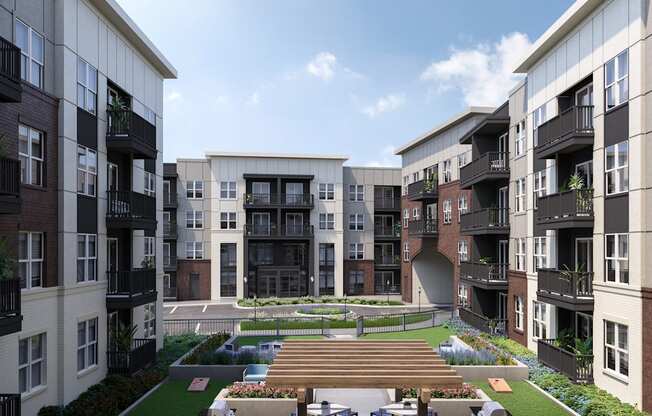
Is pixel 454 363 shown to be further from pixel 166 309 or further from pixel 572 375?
pixel 166 309

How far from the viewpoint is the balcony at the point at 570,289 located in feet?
57.4

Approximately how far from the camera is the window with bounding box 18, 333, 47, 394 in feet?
45.4

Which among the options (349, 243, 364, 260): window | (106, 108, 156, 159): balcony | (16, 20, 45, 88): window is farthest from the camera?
(349, 243, 364, 260): window

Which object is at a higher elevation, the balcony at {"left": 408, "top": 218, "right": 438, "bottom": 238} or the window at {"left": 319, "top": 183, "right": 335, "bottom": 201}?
the window at {"left": 319, "top": 183, "right": 335, "bottom": 201}

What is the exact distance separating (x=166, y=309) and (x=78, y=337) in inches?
988

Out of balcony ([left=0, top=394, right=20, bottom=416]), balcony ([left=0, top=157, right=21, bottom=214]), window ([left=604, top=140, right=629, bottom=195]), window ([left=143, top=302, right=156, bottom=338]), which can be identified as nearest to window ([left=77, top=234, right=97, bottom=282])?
balcony ([left=0, top=157, right=21, bottom=214])

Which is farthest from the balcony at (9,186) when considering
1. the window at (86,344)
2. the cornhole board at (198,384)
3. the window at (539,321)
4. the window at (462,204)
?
the window at (462,204)

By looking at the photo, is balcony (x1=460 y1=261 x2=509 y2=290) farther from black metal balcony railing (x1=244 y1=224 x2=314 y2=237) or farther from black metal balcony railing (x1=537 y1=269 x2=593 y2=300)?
black metal balcony railing (x1=244 y1=224 x2=314 y2=237)

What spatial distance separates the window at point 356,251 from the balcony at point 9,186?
3982 cm

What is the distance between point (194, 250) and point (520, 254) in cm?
3154

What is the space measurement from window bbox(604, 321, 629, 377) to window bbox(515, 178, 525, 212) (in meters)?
8.84

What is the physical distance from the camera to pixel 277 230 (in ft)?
154

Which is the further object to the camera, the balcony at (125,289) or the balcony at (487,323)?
the balcony at (487,323)

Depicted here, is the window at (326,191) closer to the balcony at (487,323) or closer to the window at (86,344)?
the balcony at (487,323)
